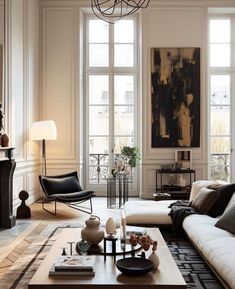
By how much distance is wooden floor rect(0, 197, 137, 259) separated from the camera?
4168 mm

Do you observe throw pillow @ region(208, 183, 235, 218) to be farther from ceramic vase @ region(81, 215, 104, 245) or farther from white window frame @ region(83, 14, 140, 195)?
white window frame @ region(83, 14, 140, 195)

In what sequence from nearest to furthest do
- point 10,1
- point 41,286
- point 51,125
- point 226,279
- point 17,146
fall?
point 41,286 → point 226,279 → point 10,1 → point 17,146 → point 51,125

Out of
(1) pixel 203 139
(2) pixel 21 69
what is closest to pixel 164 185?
(1) pixel 203 139

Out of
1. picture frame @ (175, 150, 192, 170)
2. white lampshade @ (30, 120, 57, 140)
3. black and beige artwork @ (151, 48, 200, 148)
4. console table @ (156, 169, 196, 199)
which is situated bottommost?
console table @ (156, 169, 196, 199)

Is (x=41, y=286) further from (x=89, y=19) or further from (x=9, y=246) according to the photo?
(x=89, y=19)

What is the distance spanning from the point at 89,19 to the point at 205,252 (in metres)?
6.02

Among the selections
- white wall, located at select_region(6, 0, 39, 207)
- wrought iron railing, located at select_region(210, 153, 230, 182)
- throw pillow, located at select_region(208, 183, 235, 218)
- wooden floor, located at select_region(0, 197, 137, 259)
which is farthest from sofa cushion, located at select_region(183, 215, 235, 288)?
wrought iron railing, located at select_region(210, 153, 230, 182)

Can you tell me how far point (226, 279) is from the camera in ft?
7.32

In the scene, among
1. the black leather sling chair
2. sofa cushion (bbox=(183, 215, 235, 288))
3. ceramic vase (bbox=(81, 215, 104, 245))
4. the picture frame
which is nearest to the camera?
sofa cushion (bbox=(183, 215, 235, 288))

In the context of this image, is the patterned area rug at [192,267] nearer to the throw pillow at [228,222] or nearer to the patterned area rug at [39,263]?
the patterned area rug at [39,263]

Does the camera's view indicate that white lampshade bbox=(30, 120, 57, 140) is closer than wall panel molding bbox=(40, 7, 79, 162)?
Yes

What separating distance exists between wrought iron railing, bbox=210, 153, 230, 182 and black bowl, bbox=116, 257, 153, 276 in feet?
18.0

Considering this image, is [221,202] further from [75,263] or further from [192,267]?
[75,263]

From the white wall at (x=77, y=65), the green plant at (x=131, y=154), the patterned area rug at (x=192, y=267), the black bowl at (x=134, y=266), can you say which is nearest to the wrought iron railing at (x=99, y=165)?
the white wall at (x=77, y=65)
